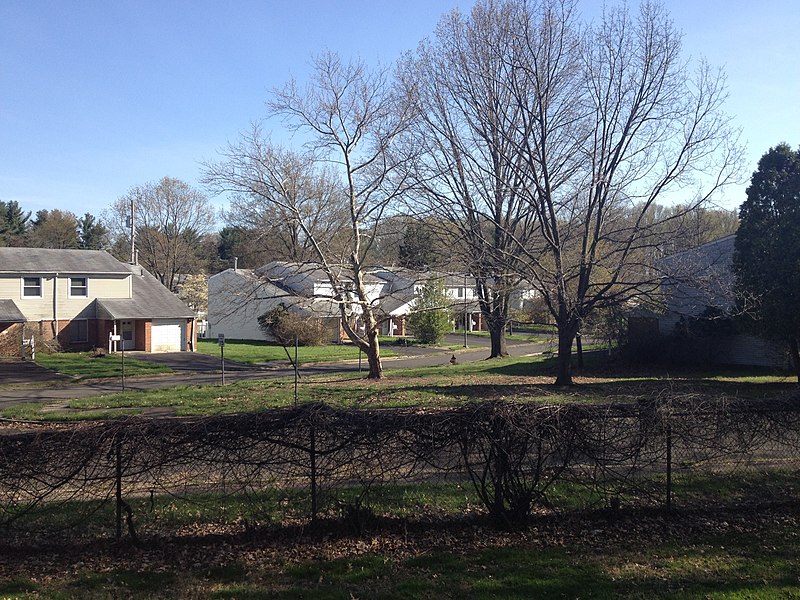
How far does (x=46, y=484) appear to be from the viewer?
621cm

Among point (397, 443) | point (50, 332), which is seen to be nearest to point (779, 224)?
point (397, 443)

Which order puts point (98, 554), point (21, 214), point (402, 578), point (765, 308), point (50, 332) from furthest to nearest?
1. point (21, 214)
2. point (50, 332)
3. point (765, 308)
4. point (98, 554)
5. point (402, 578)

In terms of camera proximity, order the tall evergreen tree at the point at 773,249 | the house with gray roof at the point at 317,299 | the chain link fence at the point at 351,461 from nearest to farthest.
→ the chain link fence at the point at 351,461 → the tall evergreen tree at the point at 773,249 → the house with gray roof at the point at 317,299

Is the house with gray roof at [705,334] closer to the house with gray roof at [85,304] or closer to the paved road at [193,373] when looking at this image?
the paved road at [193,373]

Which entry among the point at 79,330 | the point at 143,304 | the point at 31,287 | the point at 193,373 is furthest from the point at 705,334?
the point at 31,287

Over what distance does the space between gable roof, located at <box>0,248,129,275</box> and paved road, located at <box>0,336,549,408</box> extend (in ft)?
22.4

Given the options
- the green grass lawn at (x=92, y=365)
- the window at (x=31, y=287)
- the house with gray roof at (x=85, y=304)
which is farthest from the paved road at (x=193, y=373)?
the window at (x=31, y=287)

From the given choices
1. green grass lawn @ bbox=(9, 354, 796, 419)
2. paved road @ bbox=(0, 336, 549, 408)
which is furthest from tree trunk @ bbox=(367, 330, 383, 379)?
paved road @ bbox=(0, 336, 549, 408)

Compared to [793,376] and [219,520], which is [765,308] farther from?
[219,520]

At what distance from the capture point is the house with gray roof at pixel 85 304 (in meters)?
36.6

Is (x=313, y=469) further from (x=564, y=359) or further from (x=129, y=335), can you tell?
(x=129, y=335)

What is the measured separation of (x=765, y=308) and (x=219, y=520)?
18715 mm

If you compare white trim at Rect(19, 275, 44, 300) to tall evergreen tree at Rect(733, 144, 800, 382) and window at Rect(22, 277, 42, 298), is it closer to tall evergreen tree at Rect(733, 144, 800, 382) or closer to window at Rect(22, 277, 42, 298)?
window at Rect(22, 277, 42, 298)

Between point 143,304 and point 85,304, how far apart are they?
322 centimetres
